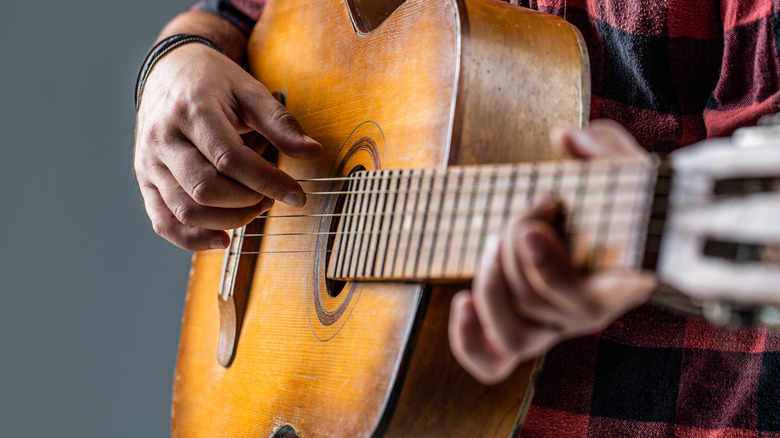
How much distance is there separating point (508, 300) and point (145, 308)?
5.43 ft

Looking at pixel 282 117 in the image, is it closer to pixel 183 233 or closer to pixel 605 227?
pixel 183 233

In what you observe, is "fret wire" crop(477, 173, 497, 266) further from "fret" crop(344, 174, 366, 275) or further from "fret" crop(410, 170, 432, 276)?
"fret" crop(344, 174, 366, 275)

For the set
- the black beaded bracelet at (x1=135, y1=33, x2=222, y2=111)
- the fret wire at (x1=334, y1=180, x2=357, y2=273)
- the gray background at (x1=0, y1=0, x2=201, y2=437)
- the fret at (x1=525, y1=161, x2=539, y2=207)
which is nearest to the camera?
the fret at (x1=525, y1=161, x2=539, y2=207)

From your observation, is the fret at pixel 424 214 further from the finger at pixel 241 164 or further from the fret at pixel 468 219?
the finger at pixel 241 164

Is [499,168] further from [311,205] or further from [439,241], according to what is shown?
[311,205]

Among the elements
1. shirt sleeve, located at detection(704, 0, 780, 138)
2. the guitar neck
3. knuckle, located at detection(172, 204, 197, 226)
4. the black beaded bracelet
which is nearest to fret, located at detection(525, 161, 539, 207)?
the guitar neck

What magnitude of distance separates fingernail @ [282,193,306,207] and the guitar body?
13mm

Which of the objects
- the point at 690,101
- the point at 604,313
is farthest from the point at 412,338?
the point at 690,101

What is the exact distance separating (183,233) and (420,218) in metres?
0.46

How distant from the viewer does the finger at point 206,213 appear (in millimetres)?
762

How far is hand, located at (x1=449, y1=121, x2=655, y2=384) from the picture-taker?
0.34 meters

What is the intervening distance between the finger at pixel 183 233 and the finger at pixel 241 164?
137 millimetres

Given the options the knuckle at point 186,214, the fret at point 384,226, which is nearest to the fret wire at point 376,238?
the fret at point 384,226

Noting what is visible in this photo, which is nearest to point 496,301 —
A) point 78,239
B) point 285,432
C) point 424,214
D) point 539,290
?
point 539,290
